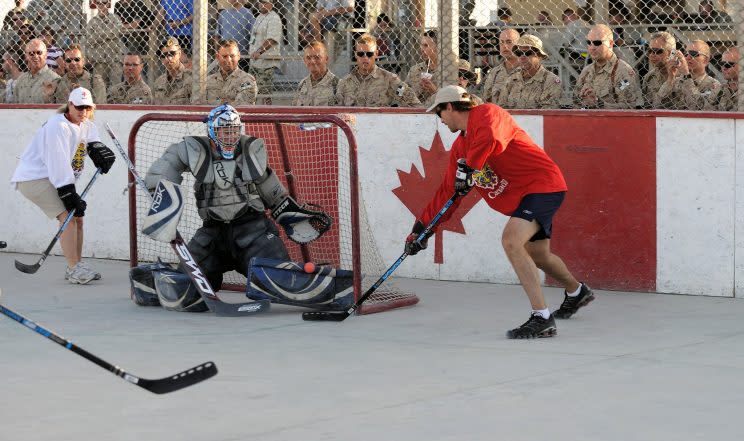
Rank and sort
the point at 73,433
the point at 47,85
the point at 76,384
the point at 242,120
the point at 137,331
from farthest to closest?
1. the point at 47,85
2. the point at 242,120
3. the point at 137,331
4. the point at 76,384
5. the point at 73,433

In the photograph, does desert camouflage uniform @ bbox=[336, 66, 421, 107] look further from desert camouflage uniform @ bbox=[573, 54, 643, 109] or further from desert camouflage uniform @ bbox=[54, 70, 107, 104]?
desert camouflage uniform @ bbox=[54, 70, 107, 104]

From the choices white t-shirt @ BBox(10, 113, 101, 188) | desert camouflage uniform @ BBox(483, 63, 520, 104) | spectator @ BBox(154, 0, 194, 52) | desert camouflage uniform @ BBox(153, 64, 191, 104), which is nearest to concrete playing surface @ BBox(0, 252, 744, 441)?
white t-shirt @ BBox(10, 113, 101, 188)

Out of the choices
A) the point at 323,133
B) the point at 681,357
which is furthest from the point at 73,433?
the point at 323,133

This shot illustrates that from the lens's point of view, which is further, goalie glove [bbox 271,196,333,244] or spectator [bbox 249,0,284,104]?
spectator [bbox 249,0,284,104]

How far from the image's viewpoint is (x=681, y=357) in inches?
262

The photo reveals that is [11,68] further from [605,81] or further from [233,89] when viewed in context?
[605,81]

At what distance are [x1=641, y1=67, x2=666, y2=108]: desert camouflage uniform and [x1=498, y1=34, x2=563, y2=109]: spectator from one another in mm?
611

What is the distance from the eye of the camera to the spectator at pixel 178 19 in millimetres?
11508

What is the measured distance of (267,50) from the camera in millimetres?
11070

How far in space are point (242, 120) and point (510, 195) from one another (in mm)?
2102

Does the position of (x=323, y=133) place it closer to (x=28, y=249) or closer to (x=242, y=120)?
(x=242, y=120)

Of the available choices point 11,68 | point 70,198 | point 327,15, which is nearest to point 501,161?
point 70,198

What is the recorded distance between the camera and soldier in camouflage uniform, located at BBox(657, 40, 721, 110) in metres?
8.84

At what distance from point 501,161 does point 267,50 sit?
416cm
